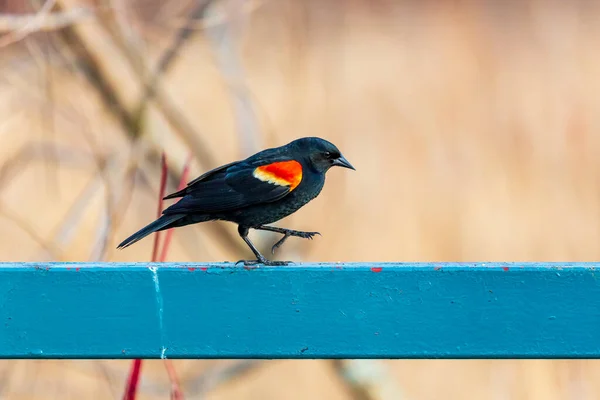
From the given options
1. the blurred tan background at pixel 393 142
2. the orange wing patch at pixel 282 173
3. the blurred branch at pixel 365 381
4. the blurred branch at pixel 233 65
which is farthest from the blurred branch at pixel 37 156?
the blurred branch at pixel 365 381

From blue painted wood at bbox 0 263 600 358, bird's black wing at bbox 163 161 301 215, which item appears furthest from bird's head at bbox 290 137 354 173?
blue painted wood at bbox 0 263 600 358

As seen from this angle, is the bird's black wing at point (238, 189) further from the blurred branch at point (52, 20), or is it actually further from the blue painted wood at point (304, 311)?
the blurred branch at point (52, 20)

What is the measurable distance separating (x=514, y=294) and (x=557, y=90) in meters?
3.23

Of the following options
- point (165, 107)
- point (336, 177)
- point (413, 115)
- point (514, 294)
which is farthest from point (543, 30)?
point (514, 294)

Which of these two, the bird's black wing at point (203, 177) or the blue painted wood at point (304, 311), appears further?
the bird's black wing at point (203, 177)

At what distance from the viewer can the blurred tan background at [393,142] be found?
3463 millimetres

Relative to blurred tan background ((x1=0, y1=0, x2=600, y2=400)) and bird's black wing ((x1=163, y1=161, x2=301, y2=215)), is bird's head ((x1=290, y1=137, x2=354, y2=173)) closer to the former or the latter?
bird's black wing ((x1=163, y1=161, x2=301, y2=215))

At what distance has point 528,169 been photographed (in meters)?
4.26

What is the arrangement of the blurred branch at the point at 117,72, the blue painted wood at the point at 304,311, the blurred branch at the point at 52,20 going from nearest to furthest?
the blue painted wood at the point at 304,311 < the blurred branch at the point at 52,20 < the blurred branch at the point at 117,72

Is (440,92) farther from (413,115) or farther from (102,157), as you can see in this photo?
(102,157)

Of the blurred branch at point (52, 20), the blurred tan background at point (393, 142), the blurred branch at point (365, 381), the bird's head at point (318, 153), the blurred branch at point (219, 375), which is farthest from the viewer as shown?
the blurred tan background at point (393, 142)

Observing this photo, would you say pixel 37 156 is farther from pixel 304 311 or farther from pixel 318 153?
pixel 304 311

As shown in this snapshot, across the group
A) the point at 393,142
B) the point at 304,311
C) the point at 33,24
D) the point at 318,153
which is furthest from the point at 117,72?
the point at 393,142

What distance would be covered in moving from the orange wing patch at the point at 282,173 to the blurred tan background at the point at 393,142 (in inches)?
45.5
